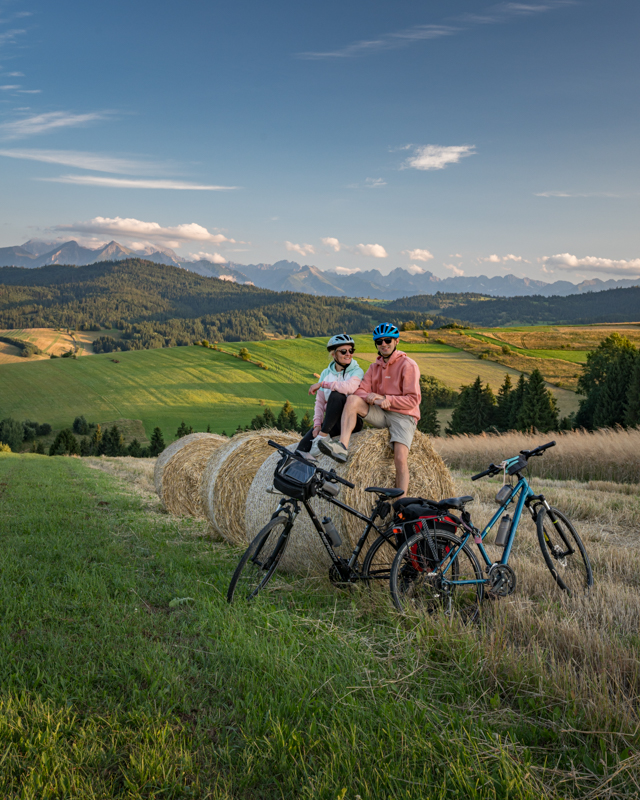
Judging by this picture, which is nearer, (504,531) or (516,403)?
(504,531)

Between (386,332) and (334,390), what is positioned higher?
(386,332)

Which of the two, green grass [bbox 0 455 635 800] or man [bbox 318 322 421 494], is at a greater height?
man [bbox 318 322 421 494]

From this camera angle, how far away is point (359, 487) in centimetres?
592

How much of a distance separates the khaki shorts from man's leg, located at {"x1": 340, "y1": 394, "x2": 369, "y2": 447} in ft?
0.79

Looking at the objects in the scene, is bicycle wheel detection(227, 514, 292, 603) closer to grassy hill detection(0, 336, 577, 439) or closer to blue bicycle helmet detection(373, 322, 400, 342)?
blue bicycle helmet detection(373, 322, 400, 342)

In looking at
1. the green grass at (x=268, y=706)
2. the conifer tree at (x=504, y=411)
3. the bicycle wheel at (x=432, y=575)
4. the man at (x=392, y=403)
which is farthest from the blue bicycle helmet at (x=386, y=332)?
the conifer tree at (x=504, y=411)

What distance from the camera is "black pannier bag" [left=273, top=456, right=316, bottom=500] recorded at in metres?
4.77

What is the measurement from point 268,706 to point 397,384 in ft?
12.4

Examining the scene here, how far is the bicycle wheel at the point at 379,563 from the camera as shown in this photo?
16.1 feet

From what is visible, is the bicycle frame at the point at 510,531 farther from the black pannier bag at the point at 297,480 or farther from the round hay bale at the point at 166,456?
the round hay bale at the point at 166,456

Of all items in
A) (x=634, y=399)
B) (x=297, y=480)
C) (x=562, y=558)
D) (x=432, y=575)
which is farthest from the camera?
(x=634, y=399)

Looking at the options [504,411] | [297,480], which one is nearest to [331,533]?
[297,480]

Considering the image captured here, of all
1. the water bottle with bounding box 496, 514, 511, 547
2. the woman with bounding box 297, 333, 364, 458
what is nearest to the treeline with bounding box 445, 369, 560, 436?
the woman with bounding box 297, 333, 364, 458

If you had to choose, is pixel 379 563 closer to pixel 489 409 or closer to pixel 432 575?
pixel 432 575
